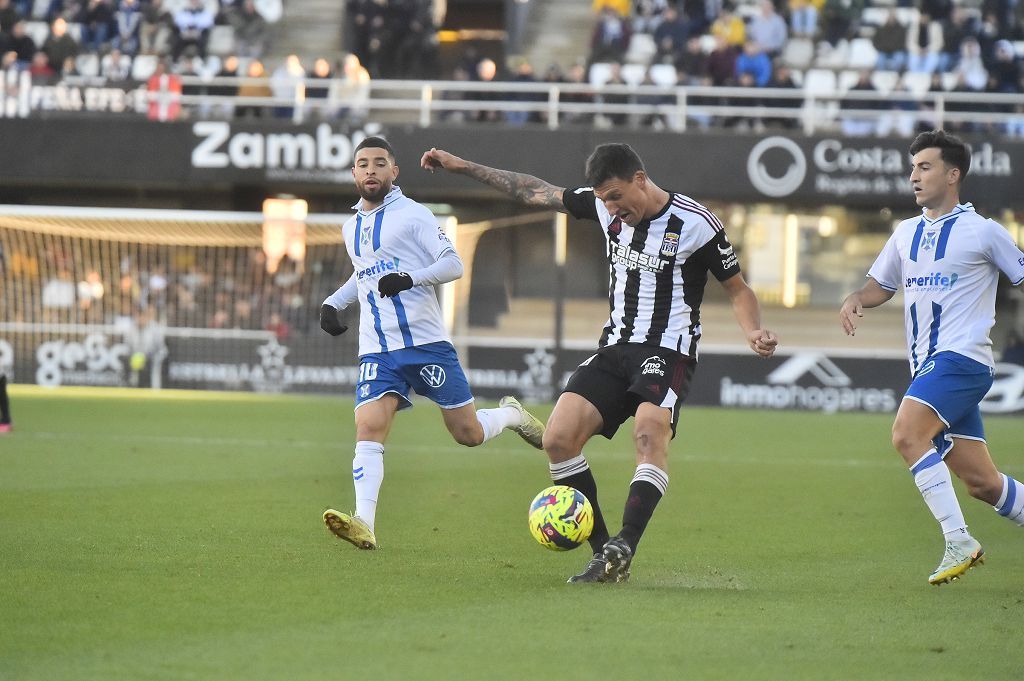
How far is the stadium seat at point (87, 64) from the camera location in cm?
2533

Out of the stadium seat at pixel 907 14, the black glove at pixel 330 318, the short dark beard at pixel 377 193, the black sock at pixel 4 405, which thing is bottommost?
the black sock at pixel 4 405

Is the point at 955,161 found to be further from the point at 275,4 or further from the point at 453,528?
the point at 275,4

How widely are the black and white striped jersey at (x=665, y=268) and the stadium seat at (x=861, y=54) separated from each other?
756 inches

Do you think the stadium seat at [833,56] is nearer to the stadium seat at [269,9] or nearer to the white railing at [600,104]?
the white railing at [600,104]

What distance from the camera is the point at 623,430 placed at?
17656 mm

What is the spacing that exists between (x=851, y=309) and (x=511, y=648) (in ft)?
9.16

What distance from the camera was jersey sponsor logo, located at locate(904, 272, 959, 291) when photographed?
21.7ft

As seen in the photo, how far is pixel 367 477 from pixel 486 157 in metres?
16.3

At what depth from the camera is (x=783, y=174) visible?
899 inches

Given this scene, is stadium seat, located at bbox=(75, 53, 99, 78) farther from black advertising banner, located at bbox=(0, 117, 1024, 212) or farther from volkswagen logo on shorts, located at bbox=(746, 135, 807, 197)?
volkswagen logo on shorts, located at bbox=(746, 135, 807, 197)

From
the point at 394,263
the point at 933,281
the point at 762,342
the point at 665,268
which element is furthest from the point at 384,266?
the point at 933,281

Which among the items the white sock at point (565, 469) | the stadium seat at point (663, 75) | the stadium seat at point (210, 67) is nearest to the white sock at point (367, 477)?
the white sock at point (565, 469)

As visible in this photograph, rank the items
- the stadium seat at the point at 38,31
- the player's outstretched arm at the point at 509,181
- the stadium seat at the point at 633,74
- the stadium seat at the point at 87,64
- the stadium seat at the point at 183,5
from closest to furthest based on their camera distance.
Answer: the player's outstretched arm at the point at 509,181 → the stadium seat at the point at 633,74 → the stadium seat at the point at 87,64 → the stadium seat at the point at 38,31 → the stadium seat at the point at 183,5

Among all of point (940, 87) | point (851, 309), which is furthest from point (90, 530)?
point (940, 87)
